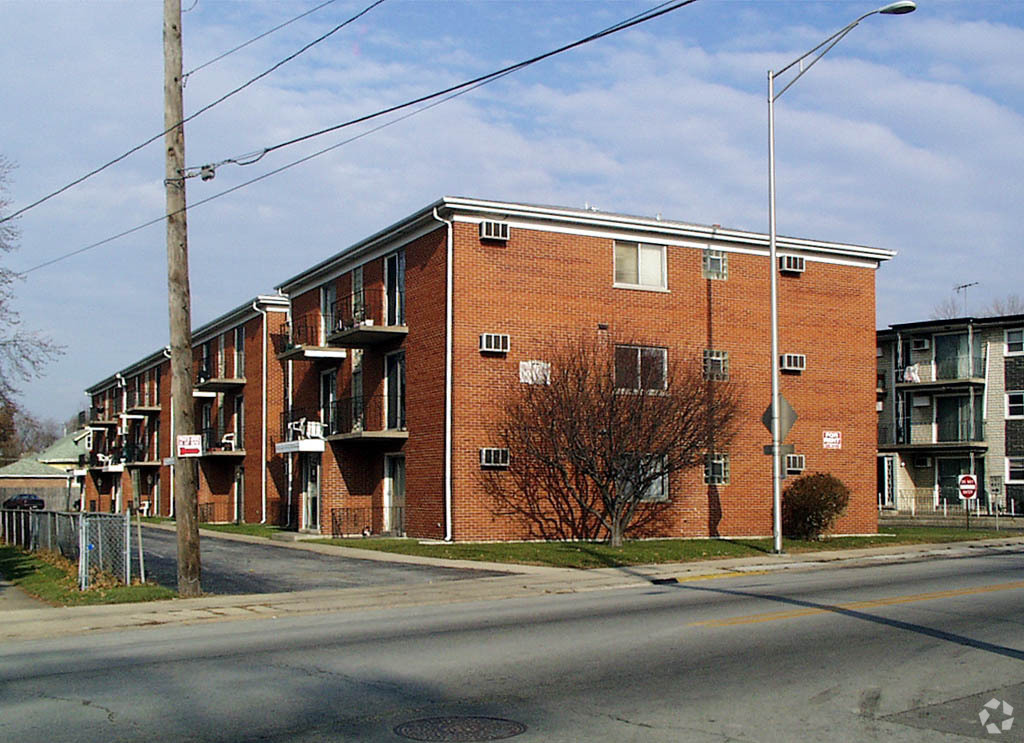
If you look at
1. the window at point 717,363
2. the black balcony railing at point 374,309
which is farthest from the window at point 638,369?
the black balcony railing at point 374,309

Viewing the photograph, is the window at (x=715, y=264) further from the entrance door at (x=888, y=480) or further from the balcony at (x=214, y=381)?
the entrance door at (x=888, y=480)

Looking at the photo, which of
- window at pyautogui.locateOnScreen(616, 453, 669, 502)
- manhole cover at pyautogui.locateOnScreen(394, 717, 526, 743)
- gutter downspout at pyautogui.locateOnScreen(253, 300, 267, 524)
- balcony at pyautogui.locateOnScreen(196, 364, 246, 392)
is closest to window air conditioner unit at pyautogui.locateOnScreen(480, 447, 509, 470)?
window at pyautogui.locateOnScreen(616, 453, 669, 502)

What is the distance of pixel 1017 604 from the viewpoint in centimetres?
1481

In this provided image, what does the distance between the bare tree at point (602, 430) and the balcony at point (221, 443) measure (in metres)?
20.8

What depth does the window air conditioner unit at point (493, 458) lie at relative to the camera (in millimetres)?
27844

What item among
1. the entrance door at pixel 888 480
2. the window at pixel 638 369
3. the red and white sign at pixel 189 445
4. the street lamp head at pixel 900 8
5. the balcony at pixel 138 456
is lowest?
the entrance door at pixel 888 480

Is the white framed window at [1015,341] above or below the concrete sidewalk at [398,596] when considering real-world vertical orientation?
above

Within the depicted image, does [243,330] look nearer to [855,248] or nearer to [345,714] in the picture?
[855,248]

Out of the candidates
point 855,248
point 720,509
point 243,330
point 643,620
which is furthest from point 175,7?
point 243,330

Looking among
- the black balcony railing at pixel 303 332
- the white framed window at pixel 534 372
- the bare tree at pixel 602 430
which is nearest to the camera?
the bare tree at pixel 602 430

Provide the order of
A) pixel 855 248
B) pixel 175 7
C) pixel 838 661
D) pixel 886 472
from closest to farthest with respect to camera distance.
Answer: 1. pixel 838 661
2. pixel 175 7
3. pixel 855 248
4. pixel 886 472

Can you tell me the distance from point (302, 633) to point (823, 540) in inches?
762

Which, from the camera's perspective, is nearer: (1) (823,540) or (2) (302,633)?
(2) (302,633)

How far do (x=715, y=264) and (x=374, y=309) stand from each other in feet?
32.6
